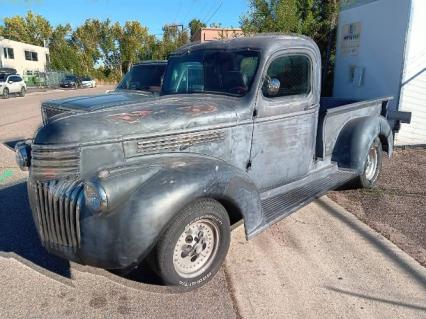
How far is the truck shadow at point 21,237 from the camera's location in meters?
3.84

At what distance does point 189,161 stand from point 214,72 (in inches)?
53.7

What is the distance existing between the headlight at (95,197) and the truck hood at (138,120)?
0.45 meters

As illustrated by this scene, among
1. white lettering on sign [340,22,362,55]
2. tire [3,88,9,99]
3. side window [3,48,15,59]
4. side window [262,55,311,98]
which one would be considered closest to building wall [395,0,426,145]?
white lettering on sign [340,22,362,55]

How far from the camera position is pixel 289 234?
454 centimetres

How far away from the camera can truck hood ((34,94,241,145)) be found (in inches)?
127

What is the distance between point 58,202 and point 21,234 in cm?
168

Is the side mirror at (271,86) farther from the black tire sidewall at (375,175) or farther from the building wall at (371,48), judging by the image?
the building wall at (371,48)

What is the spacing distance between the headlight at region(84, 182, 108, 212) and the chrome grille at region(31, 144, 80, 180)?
335mm

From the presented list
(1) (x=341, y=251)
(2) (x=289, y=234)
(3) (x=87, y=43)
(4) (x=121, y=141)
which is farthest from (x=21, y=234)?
(3) (x=87, y=43)

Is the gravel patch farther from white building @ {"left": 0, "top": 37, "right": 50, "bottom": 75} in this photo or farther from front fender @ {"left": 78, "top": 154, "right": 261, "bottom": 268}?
white building @ {"left": 0, "top": 37, "right": 50, "bottom": 75}

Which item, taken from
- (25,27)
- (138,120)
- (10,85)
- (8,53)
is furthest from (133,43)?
(138,120)

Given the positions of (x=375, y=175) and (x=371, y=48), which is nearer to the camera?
(x=375, y=175)

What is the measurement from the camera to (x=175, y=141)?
11.6 feet

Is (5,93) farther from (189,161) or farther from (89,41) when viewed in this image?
(89,41)
